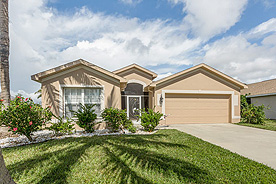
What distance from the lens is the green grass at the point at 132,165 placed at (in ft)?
9.80

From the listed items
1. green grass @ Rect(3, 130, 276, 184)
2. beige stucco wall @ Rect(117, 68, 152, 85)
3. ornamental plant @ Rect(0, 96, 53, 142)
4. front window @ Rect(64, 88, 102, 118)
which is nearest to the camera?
green grass @ Rect(3, 130, 276, 184)

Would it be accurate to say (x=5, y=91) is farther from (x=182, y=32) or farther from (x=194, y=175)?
(x=182, y=32)

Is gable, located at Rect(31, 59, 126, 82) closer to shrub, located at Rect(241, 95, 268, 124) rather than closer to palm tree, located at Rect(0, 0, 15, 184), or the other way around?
palm tree, located at Rect(0, 0, 15, 184)

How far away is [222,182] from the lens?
2.85 m

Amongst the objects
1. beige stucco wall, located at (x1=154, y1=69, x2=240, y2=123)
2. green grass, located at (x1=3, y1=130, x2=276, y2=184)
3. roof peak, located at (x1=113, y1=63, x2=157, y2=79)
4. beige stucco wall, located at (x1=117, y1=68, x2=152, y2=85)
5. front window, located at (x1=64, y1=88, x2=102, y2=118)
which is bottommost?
green grass, located at (x1=3, y1=130, x2=276, y2=184)

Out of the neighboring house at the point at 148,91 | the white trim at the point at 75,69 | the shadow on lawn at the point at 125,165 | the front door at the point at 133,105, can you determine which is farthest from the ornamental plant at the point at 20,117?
the front door at the point at 133,105

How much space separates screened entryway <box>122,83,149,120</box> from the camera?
12523 millimetres

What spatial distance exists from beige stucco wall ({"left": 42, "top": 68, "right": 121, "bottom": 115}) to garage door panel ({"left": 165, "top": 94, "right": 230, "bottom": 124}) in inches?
171

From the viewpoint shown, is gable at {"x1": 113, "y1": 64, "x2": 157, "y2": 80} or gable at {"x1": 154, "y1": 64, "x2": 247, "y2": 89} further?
gable at {"x1": 113, "y1": 64, "x2": 157, "y2": 80}

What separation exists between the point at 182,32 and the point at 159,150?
478 inches

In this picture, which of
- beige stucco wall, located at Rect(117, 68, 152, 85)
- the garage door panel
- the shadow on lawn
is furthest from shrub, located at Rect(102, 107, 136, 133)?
beige stucco wall, located at Rect(117, 68, 152, 85)

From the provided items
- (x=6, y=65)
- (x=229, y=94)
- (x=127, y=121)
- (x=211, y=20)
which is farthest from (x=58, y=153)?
(x=211, y=20)

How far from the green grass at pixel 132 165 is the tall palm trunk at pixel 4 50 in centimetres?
418

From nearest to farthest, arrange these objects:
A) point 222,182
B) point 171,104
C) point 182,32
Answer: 1. point 222,182
2. point 171,104
3. point 182,32
